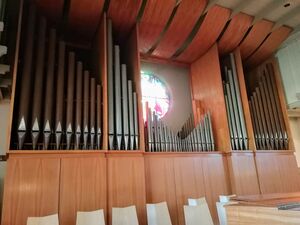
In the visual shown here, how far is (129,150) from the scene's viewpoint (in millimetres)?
3887

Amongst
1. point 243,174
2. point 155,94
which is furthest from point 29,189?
point 243,174

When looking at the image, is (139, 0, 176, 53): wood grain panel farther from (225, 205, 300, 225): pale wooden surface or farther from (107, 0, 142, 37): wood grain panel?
(225, 205, 300, 225): pale wooden surface

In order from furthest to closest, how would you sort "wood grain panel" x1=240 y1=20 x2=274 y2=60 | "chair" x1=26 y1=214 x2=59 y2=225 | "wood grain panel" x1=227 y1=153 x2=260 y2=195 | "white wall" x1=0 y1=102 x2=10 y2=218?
1. "wood grain panel" x1=240 y1=20 x2=274 y2=60
2. "wood grain panel" x1=227 y1=153 x2=260 y2=195
3. "white wall" x1=0 y1=102 x2=10 y2=218
4. "chair" x1=26 y1=214 x2=59 y2=225

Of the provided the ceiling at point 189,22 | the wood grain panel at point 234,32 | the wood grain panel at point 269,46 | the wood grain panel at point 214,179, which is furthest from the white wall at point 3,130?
the wood grain panel at point 269,46

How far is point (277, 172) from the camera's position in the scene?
209 inches

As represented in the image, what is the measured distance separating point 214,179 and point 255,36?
3280mm

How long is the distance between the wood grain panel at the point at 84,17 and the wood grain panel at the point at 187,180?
286cm

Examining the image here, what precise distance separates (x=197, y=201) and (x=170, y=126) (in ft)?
6.79

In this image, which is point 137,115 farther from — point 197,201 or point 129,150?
point 197,201

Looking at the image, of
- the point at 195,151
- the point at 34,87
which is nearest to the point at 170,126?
the point at 195,151

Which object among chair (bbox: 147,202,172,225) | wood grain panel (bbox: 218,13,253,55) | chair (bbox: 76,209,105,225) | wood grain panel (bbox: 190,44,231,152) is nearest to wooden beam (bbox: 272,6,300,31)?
wood grain panel (bbox: 218,13,253,55)

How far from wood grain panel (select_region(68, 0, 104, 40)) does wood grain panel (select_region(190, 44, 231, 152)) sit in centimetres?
262

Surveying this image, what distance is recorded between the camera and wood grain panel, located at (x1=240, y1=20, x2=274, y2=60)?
5367mm

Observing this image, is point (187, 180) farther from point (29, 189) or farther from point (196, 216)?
point (29, 189)
